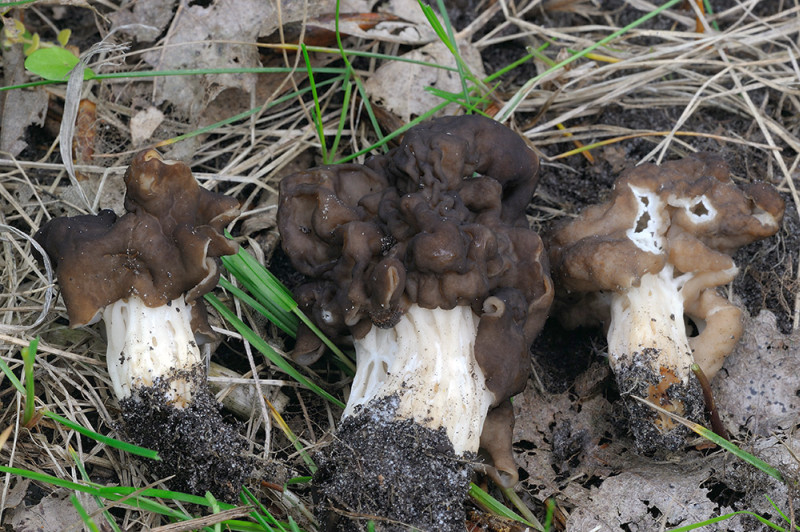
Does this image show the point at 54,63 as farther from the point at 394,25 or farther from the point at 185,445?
the point at 185,445

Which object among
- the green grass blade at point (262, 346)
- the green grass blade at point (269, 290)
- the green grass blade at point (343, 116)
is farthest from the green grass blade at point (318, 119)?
the green grass blade at point (262, 346)

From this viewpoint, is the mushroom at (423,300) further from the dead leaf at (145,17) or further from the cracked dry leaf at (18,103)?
the cracked dry leaf at (18,103)

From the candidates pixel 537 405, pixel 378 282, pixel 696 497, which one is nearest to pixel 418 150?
pixel 378 282

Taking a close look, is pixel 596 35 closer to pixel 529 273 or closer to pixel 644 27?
pixel 644 27

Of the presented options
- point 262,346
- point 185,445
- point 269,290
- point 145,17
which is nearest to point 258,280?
point 269,290

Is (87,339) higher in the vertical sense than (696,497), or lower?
higher

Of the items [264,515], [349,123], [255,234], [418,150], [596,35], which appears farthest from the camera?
[596,35]
